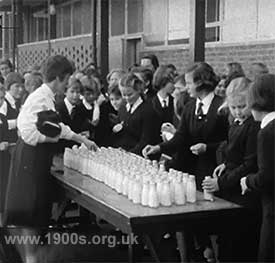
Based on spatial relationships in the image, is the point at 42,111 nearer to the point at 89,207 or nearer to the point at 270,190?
the point at 89,207

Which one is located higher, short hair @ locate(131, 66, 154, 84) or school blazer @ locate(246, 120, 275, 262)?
short hair @ locate(131, 66, 154, 84)

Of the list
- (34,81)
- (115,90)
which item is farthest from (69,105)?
(34,81)

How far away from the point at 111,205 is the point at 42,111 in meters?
1.05

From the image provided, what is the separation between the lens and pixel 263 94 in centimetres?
306

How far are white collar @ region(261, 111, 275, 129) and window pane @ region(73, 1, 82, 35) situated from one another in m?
12.4

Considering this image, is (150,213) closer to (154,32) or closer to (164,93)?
(164,93)

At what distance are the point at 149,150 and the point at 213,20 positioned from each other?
5.37 metres

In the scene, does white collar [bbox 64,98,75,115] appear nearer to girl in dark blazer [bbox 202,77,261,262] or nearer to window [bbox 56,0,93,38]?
girl in dark blazer [bbox 202,77,261,262]

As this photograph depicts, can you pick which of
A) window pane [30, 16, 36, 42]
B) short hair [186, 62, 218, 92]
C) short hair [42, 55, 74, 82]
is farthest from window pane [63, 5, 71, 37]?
short hair [186, 62, 218, 92]

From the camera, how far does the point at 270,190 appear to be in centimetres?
313

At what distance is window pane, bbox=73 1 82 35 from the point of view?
15030 millimetres

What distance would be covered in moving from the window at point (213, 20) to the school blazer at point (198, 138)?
5.25m

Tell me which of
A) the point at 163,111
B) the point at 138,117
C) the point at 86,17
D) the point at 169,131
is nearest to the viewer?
the point at 169,131

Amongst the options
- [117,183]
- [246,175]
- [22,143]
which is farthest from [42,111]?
[246,175]
